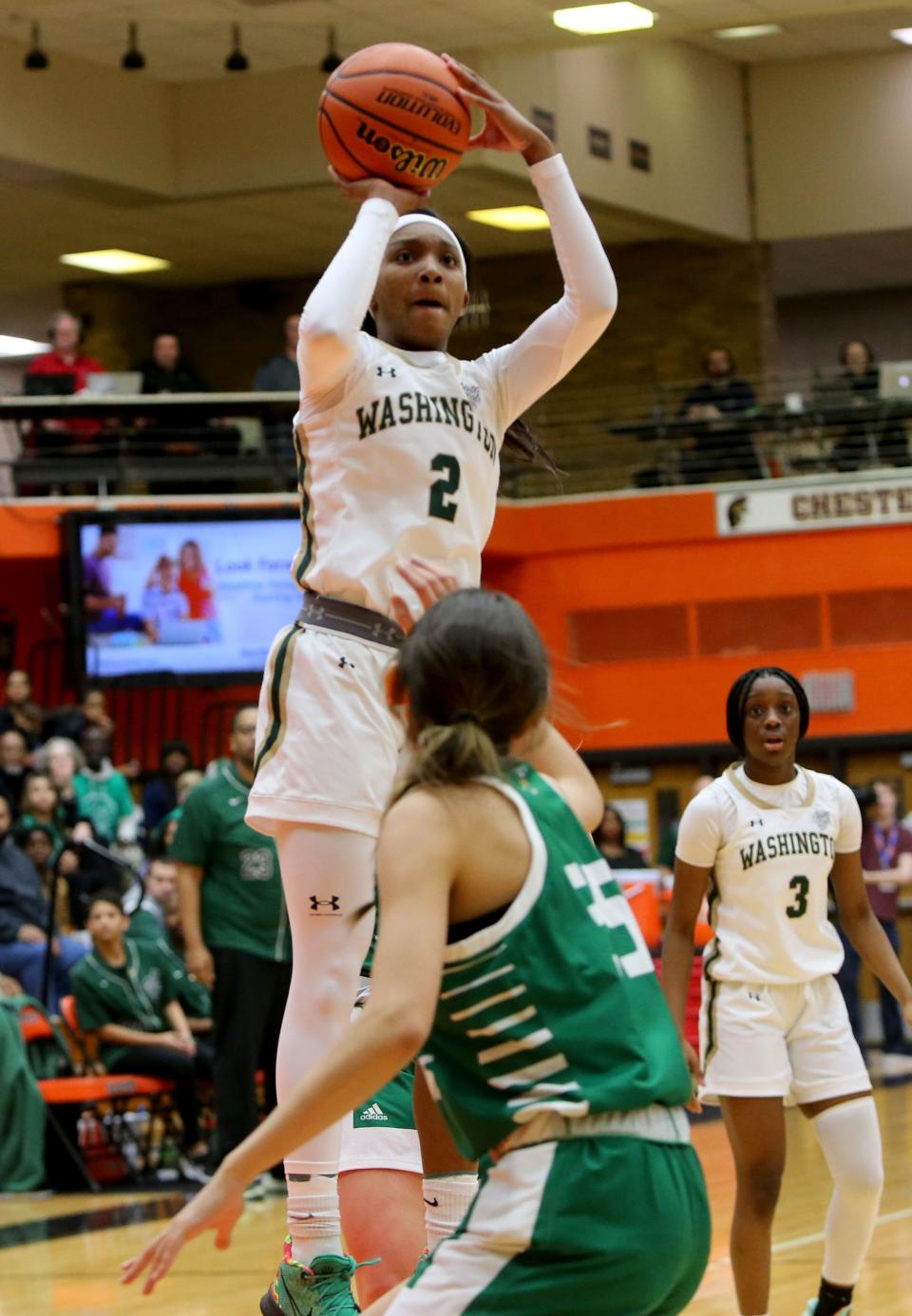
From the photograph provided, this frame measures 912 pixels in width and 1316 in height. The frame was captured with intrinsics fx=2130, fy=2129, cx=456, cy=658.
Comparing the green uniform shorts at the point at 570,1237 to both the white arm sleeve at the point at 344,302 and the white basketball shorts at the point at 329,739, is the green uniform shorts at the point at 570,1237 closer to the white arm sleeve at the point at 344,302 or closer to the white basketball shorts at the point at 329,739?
the white basketball shorts at the point at 329,739

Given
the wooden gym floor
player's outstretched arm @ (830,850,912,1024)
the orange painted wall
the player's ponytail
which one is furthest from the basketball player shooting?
the orange painted wall

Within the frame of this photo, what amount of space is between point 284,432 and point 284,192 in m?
2.22

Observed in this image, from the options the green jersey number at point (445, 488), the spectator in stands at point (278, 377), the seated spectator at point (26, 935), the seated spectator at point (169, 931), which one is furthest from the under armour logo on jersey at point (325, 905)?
the spectator in stands at point (278, 377)

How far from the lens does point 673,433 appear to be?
1912 cm

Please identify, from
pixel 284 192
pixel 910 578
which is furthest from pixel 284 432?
pixel 910 578

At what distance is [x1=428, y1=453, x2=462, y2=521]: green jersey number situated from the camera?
3.71 m

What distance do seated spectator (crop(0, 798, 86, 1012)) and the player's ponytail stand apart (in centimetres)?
846

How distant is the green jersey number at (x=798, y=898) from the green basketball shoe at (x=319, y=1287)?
7.03 feet

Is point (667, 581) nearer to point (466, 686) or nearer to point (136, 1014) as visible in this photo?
point (136, 1014)

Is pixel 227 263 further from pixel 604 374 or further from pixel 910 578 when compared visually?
pixel 910 578

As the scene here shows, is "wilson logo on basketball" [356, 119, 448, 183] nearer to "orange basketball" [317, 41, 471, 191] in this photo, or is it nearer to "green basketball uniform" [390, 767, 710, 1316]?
"orange basketball" [317, 41, 471, 191]

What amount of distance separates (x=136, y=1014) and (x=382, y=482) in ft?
23.0

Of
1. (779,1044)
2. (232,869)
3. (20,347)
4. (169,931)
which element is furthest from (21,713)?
(779,1044)

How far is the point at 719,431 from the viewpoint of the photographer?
19172mm
